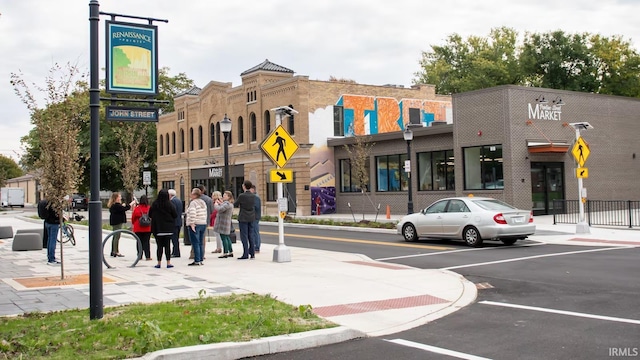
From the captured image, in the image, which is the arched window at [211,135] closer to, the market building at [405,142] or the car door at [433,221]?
the market building at [405,142]

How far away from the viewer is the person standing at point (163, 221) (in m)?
13.8

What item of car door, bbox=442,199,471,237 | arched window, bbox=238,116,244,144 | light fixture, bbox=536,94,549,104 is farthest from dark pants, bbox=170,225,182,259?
arched window, bbox=238,116,244,144

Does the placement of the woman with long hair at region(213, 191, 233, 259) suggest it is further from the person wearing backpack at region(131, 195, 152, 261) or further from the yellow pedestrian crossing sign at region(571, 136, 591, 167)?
the yellow pedestrian crossing sign at region(571, 136, 591, 167)

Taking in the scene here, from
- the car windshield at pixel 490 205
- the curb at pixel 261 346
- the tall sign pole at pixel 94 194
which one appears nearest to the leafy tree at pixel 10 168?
the car windshield at pixel 490 205

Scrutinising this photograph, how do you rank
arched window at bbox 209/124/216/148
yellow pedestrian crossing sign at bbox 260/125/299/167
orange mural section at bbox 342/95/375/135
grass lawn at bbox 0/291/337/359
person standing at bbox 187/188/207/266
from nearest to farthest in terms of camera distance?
1. grass lawn at bbox 0/291/337/359
2. person standing at bbox 187/188/207/266
3. yellow pedestrian crossing sign at bbox 260/125/299/167
4. orange mural section at bbox 342/95/375/135
5. arched window at bbox 209/124/216/148

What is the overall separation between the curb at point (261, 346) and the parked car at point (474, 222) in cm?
1118

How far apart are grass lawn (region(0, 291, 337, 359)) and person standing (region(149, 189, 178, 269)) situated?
16.4ft

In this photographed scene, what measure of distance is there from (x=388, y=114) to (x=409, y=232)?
22910 mm

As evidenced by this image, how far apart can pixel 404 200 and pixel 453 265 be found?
21167mm

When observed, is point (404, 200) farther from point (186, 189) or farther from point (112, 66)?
point (112, 66)

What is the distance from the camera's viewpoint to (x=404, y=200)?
115 ft

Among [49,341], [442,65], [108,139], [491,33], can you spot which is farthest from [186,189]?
[49,341]

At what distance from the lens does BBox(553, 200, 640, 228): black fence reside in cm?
2432

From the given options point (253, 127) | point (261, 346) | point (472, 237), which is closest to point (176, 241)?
point (472, 237)
